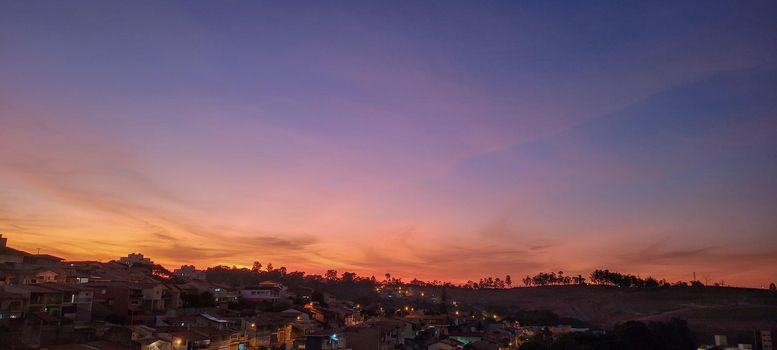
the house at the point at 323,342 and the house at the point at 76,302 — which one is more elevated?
the house at the point at 76,302

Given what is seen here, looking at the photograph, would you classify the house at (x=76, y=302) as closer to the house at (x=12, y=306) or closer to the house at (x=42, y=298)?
the house at (x=42, y=298)

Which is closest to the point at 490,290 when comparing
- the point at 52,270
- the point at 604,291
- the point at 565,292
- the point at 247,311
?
the point at 565,292

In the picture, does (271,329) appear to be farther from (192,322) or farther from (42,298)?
(42,298)

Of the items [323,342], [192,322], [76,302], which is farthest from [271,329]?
[76,302]

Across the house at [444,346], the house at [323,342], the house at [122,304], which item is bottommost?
the house at [444,346]

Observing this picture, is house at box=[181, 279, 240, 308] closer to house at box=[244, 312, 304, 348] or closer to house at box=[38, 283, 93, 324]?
house at box=[244, 312, 304, 348]

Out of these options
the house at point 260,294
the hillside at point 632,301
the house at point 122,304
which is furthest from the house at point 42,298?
the hillside at point 632,301

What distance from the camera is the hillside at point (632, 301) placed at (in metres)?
115

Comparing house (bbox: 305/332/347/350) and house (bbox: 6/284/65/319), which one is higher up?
house (bbox: 6/284/65/319)

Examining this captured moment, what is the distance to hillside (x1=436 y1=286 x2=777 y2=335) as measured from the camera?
115062 millimetres

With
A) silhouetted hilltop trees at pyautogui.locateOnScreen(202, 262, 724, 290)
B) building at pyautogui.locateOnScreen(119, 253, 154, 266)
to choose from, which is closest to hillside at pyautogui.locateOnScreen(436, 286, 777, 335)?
silhouetted hilltop trees at pyautogui.locateOnScreen(202, 262, 724, 290)

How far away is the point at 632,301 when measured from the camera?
15000 centimetres

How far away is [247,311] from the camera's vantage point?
5309cm

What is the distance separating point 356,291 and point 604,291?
80.3 metres
